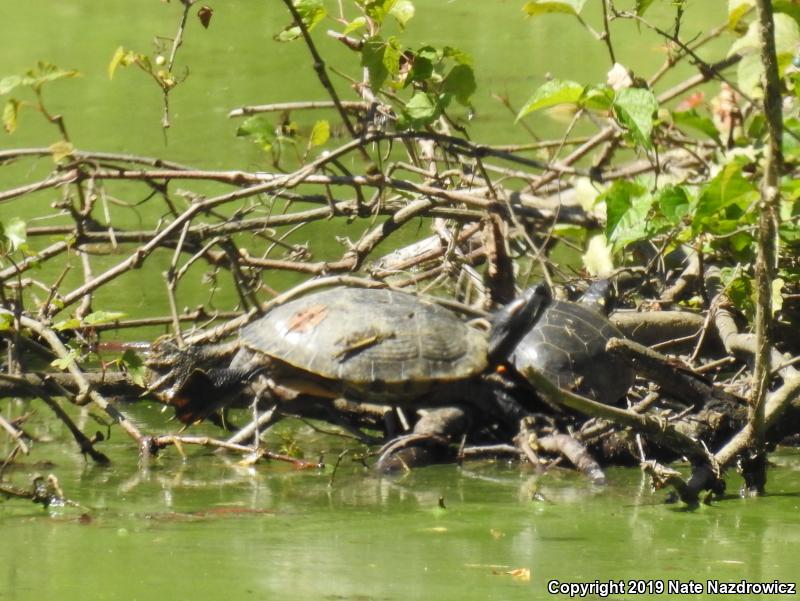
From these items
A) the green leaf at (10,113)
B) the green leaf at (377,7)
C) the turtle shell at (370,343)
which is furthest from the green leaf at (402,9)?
the green leaf at (10,113)

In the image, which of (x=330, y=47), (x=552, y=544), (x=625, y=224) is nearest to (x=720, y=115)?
(x=625, y=224)

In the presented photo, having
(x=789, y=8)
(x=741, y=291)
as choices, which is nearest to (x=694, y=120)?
(x=789, y=8)

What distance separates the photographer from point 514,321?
3535 mm

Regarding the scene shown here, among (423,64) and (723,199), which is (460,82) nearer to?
(423,64)

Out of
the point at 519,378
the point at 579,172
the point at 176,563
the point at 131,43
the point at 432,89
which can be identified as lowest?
the point at 176,563

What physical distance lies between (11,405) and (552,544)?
218cm

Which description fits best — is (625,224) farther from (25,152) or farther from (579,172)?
(25,152)

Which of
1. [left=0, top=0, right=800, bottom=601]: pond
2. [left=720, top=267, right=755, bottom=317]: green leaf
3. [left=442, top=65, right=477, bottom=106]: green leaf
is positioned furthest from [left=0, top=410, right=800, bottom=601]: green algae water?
[left=442, top=65, right=477, bottom=106]: green leaf

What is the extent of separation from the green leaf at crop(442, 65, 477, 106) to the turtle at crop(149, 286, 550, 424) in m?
0.58

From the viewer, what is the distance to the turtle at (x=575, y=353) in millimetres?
3445

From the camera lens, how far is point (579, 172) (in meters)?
3.50

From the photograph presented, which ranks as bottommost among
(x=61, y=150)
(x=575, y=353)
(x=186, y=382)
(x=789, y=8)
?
(x=186, y=382)

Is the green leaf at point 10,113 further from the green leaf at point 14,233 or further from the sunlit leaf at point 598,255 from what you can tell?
the sunlit leaf at point 598,255

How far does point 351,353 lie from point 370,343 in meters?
0.06
